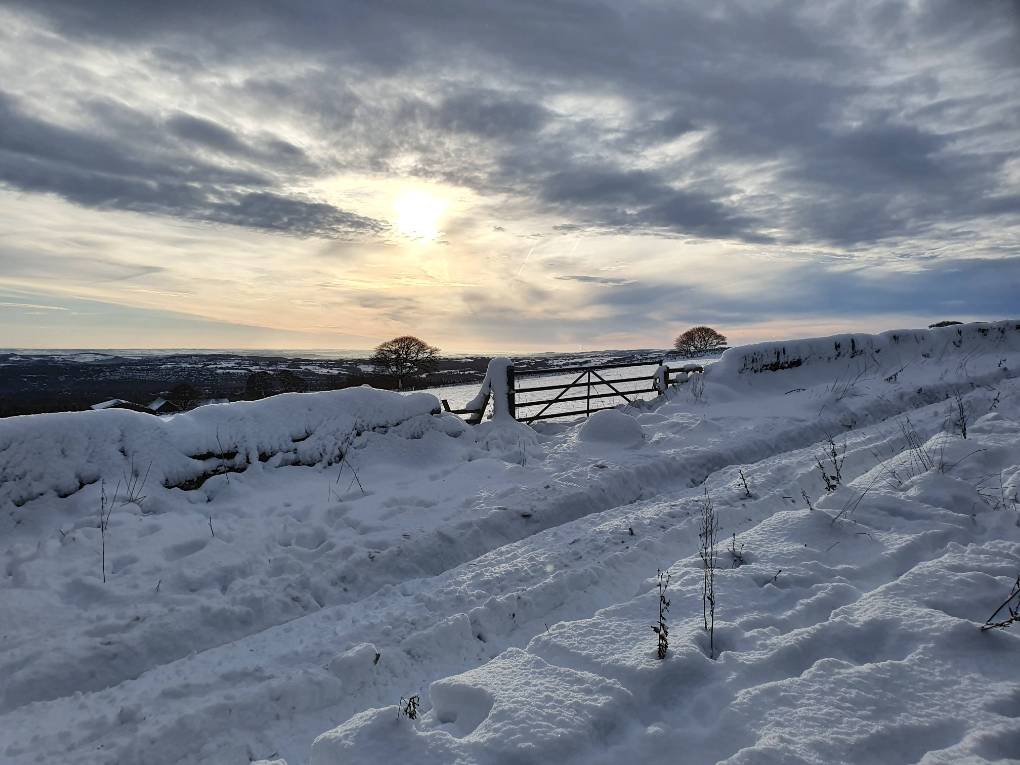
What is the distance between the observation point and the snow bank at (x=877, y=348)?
15.5 m

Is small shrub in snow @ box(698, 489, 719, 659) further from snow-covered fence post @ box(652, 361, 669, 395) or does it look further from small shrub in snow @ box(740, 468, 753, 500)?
snow-covered fence post @ box(652, 361, 669, 395)

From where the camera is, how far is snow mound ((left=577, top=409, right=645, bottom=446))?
9.41m

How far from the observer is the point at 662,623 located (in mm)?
3070

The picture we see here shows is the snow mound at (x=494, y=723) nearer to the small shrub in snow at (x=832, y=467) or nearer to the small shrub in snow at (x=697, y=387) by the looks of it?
the small shrub in snow at (x=832, y=467)

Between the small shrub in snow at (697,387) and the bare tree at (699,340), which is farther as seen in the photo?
the bare tree at (699,340)

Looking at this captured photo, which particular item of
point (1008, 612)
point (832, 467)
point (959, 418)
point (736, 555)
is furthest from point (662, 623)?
point (959, 418)

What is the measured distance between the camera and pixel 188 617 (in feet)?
13.6

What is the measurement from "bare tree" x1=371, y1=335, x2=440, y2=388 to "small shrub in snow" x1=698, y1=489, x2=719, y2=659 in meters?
32.2

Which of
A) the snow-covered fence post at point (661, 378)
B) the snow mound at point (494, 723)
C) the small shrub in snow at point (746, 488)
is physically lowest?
the snow mound at point (494, 723)

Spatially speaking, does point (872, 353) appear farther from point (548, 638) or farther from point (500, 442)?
point (548, 638)

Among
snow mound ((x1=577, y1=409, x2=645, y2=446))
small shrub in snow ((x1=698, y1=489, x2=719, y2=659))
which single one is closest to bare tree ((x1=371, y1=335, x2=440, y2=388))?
snow mound ((x1=577, y1=409, x2=645, y2=446))

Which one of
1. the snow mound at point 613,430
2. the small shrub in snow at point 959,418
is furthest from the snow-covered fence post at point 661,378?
the small shrub in snow at point 959,418

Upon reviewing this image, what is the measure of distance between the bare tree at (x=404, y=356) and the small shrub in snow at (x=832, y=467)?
3137 cm

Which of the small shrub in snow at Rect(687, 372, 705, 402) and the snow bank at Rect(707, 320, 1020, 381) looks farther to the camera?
the snow bank at Rect(707, 320, 1020, 381)
